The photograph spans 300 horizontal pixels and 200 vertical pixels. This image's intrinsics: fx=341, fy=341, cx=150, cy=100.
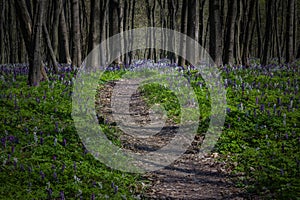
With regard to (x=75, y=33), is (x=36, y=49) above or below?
below

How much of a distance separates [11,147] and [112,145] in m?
2.05

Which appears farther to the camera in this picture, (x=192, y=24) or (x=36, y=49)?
(x=192, y=24)

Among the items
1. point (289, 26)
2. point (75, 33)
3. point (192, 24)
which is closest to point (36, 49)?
point (75, 33)

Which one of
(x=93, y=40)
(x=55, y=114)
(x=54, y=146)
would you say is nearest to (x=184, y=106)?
(x=55, y=114)

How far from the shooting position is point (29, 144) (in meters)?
6.53

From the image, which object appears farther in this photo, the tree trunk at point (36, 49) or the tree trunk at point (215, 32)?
the tree trunk at point (215, 32)

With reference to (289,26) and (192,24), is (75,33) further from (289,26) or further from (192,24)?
(289,26)

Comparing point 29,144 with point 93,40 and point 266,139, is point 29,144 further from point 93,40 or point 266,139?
point 93,40

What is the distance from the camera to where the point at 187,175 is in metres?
6.62

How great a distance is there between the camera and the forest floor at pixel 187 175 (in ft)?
19.0

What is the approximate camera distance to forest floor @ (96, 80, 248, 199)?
5789 mm

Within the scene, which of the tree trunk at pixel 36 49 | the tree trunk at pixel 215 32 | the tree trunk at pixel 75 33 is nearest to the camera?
the tree trunk at pixel 36 49

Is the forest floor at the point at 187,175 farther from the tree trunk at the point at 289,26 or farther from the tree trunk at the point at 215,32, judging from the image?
the tree trunk at the point at 289,26

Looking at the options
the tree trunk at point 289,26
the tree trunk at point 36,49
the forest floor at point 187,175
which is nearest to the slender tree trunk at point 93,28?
the tree trunk at point 36,49
